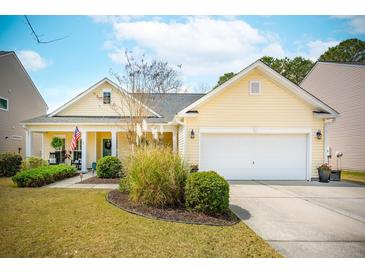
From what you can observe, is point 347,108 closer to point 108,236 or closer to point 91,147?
point 108,236

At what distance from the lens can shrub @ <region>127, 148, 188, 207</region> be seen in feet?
18.7

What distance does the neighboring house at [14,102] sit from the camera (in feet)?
44.1

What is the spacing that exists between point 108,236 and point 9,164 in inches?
420

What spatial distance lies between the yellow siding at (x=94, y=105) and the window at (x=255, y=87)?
7.98 metres

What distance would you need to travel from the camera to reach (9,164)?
1202 cm

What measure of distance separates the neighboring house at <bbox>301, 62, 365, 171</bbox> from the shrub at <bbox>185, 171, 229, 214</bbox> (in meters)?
11.6

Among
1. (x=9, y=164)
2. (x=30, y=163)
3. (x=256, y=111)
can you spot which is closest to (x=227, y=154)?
(x=256, y=111)

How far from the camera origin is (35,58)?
6613 mm

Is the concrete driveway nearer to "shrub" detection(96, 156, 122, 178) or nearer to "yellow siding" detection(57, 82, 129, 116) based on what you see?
"shrub" detection(96, 156, 122, 178)

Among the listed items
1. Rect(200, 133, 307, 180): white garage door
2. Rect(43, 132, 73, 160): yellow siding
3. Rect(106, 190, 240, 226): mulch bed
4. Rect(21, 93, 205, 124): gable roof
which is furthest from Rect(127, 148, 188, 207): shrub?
Rect(43, 132, 73, 160): yellow siding
